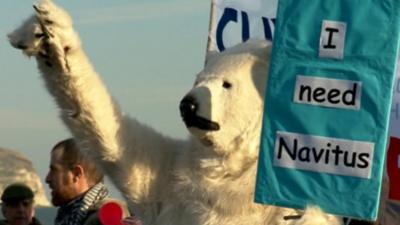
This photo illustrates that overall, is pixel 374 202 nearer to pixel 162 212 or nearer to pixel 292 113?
pixel 292 113

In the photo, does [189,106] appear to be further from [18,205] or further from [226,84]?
[18,205]

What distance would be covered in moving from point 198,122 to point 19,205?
2252 mm

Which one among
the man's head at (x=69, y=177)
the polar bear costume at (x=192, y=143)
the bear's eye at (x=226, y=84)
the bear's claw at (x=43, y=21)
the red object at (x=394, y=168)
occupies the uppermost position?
the bear's claw at (x=43, y=21)

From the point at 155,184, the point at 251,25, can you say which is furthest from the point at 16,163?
the point at 155,184

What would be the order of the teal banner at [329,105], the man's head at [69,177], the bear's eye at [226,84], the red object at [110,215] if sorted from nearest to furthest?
1. the teal banner at [329,105]
2. the bear's eye at [226,84]
3. the red object at [110,215]
4. the man's head at [69,177]

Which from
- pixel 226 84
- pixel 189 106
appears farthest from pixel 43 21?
pixel 226 84

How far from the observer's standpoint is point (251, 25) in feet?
25.1

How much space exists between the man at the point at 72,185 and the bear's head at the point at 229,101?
4.00ft

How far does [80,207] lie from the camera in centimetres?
691

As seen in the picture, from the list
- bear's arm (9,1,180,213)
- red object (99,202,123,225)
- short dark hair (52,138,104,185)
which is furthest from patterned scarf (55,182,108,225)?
bear's arm (9,1,180,213)

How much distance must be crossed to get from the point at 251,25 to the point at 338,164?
214 centimetres

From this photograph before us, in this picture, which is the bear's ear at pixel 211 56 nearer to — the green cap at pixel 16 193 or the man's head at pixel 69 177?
the man's head at pixel 69 177

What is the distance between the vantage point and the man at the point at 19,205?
7684mm

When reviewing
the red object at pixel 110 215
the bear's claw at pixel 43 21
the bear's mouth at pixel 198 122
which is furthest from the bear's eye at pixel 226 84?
the red object at pixel 110 215
